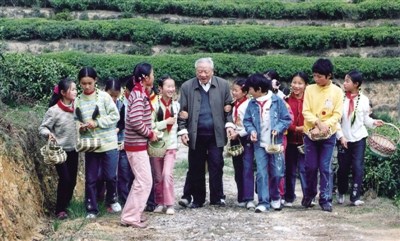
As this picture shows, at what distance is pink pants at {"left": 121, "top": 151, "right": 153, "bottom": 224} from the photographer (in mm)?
7367

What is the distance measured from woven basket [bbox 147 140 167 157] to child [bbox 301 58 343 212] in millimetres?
1603

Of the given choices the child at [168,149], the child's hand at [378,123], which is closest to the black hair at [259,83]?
the child at [168,149]

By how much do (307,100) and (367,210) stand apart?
143 cm

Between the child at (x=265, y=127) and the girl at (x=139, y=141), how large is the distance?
1256 mm

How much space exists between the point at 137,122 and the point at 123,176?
4.39ft

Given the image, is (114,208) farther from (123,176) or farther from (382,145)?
(382,145)

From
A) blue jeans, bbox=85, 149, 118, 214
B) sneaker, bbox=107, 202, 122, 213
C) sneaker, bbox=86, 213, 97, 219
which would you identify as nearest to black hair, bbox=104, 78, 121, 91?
blue jeans, bbox=85, 149, 118, 214

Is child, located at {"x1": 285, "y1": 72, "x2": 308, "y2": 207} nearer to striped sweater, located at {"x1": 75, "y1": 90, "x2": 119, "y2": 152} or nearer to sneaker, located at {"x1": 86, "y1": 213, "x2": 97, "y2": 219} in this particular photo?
striped sweater, located at {"x1": 75, "y1": 90, "x2": 119, "y2": 152}

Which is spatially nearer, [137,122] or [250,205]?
[137,122]

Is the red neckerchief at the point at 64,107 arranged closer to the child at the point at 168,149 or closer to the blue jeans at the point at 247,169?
the child at the point at 168,149

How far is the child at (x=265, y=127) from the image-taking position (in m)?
8.12

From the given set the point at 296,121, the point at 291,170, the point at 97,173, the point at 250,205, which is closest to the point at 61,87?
the point at 97,173

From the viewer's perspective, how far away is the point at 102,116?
7656 millimetres

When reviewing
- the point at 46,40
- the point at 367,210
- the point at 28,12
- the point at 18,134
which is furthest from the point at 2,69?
the point at 28,12
